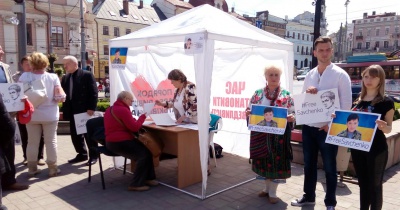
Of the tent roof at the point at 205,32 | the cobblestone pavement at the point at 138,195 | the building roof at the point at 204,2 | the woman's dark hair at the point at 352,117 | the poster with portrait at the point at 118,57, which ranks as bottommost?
the cobblestone pavement at the point at 138,195

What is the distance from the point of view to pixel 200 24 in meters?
3.85

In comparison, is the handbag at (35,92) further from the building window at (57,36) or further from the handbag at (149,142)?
the building window at (57,36)

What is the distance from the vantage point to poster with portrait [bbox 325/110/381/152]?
8.60 ft

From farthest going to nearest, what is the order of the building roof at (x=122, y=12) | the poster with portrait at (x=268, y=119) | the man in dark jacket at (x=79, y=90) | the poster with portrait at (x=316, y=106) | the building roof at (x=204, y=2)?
the building roof at (x=204, y=2)
the building roof at (x=122, y=12)
the man in dark jacket at (x=79, y=90)
the poster with portrait at (x=268, y=119)
the poster with portrait at (x=316, y=106)

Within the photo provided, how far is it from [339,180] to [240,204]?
5.52 ft

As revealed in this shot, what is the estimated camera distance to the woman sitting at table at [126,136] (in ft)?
12.5

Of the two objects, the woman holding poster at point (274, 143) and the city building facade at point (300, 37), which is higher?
the city building facade at point (300, 37)

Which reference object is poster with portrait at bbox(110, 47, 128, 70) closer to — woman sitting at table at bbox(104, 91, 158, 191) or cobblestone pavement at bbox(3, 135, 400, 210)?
woman sitting at table at bbox(104, 91, 158, 191)

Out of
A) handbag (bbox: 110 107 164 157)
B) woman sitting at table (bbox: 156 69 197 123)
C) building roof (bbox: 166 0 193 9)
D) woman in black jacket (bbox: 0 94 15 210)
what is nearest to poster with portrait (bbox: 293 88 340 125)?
woman sitting at table (bbox: 156 69 197 123)

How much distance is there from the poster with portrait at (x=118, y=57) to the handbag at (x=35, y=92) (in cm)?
108

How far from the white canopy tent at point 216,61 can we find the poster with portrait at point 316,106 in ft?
3.43

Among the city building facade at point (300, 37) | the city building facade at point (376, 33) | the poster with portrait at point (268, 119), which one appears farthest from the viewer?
the city building facade at point (300, 37)

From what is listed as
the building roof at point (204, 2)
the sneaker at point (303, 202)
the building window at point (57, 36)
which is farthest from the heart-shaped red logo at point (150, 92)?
the building roof at point (204, 2)

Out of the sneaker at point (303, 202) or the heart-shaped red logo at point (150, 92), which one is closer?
the sneaker at point (303, 202)
